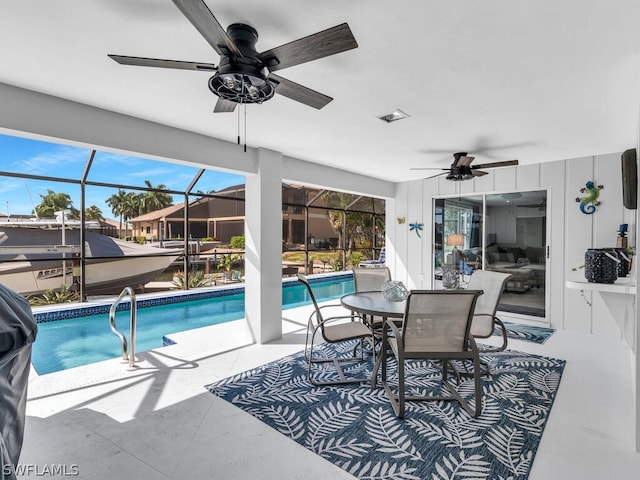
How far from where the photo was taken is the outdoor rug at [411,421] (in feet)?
6.65

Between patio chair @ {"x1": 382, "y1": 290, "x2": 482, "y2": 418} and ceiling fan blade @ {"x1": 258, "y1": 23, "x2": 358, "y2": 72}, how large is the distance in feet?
5.49

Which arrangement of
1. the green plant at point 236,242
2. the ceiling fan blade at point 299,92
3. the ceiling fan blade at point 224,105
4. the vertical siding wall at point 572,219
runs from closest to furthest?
the ceiling fan blade at point 299,92
the ceiling fan blade at point 224,105
the vertical siding wall at point 572,219
the green plant at point 236,242

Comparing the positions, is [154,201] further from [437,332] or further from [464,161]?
[437,332]

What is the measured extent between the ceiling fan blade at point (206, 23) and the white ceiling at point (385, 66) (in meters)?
0.23

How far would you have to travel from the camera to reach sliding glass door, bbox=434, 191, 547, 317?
5340 millimetres

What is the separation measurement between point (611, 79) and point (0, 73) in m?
4.29

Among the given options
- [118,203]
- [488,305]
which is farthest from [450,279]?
[118,203]

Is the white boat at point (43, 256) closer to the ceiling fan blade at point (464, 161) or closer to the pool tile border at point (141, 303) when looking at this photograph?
the pool tile border at point (141, 303)

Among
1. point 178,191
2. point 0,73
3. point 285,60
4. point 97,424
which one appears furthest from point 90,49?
point 178,191

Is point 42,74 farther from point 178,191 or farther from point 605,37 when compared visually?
point 178,191

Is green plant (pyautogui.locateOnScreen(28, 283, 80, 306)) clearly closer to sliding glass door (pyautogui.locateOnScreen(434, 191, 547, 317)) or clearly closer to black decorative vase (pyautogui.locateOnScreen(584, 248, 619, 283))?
sliding glass door (pyautogui.locateOnScreen(434, 191, 547, 317))

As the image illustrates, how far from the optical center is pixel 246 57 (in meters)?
1.72

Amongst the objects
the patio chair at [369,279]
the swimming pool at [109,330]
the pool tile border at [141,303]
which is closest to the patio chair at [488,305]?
the patio chair at [369,279]

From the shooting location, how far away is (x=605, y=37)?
6.18 feet
